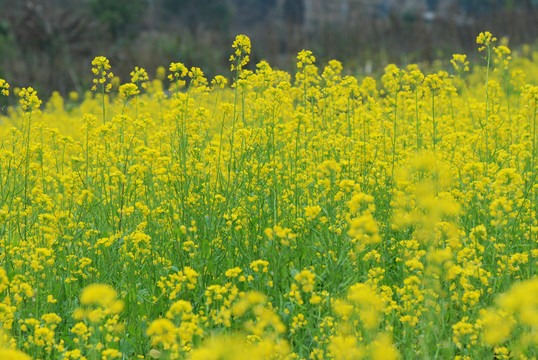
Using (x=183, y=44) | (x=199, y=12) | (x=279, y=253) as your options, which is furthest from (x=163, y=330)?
(x=199, y=12)

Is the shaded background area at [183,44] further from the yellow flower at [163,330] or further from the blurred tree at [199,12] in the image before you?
the yellow flower at [163,330]

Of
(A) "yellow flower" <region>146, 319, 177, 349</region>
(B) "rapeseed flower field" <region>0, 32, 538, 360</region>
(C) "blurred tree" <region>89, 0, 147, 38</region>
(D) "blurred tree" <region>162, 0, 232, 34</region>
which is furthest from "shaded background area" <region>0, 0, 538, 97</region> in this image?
(A) "yellow flower" <region>146, 319, 177, 349</region>

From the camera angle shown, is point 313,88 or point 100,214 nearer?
point 100,214

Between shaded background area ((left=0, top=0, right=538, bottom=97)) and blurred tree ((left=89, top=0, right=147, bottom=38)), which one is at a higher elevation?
blurred tree ((left=89, top=0, right=147, bottom=38))

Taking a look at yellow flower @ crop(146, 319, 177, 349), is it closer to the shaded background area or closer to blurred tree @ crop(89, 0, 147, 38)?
the shaded background area

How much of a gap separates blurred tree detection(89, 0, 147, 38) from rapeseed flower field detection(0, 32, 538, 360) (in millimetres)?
19301

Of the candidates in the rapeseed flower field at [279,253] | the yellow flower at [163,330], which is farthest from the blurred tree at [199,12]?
the yellow flower at [163,330]

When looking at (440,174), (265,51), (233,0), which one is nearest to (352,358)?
(440,174)

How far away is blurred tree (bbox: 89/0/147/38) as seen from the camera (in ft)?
74.7

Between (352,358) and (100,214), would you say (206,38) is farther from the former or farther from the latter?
(352,358)

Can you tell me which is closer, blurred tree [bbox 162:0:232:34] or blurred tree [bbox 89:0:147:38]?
blurred tree [bbox 89:0:147:38]

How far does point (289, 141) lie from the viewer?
4707 mm

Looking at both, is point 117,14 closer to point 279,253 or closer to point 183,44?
point 183,44

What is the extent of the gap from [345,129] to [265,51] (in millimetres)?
15124
